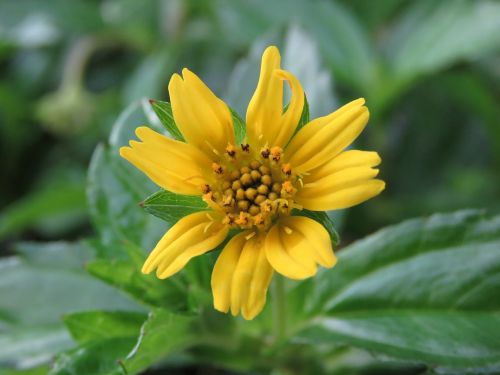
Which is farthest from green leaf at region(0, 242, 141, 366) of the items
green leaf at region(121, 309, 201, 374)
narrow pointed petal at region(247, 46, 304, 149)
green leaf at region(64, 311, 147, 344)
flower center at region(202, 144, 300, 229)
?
narrow pointed petal at region(247, 46, 304, 149)

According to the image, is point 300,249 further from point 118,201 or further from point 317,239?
point 118,201

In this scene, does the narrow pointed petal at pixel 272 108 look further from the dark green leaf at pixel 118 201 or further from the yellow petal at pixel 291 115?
the dark green leaf at pixel 118 201

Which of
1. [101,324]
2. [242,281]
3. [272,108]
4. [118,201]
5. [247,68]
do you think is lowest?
[242,281]

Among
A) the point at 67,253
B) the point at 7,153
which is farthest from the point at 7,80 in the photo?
the point at 67,253

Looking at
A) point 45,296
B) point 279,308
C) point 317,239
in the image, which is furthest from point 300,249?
point 45,296

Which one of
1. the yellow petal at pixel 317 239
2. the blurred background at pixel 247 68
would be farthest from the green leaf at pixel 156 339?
the blurred background at pixel 247 68

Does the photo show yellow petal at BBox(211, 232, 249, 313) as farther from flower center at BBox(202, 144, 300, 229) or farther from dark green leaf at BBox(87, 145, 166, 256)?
dark green leaf at BBox(87, 145, 166, 256)
